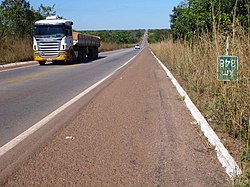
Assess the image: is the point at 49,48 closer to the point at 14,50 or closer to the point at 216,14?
the point at 14,50

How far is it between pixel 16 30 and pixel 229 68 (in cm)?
2926

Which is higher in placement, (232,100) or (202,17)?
(202,17)

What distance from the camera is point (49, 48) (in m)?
23.5

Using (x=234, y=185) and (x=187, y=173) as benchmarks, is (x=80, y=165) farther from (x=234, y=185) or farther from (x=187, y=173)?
(x=234, y=185)

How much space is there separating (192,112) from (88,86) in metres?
5.61

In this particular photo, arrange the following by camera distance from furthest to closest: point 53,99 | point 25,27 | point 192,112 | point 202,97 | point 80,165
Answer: point 25,27, point 53,99, point 202,97, point 192,112, point 80,165

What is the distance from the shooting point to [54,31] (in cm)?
2317

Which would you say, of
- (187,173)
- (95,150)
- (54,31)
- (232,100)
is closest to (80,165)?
(95,150)

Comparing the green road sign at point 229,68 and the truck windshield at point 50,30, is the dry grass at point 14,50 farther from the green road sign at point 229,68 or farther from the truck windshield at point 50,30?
the green road sign at point 229,68

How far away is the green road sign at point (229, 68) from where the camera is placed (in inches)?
233

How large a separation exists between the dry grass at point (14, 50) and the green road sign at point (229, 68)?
24.2m

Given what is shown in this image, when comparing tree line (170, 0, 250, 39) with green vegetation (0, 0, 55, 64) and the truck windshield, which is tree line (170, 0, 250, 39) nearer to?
the truck windshield

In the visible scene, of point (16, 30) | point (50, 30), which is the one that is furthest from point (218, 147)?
point (16, 30)

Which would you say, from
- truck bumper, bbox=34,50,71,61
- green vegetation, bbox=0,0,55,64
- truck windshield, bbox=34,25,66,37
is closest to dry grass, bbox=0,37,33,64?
green vegetation, bbox=0,0,55,64
